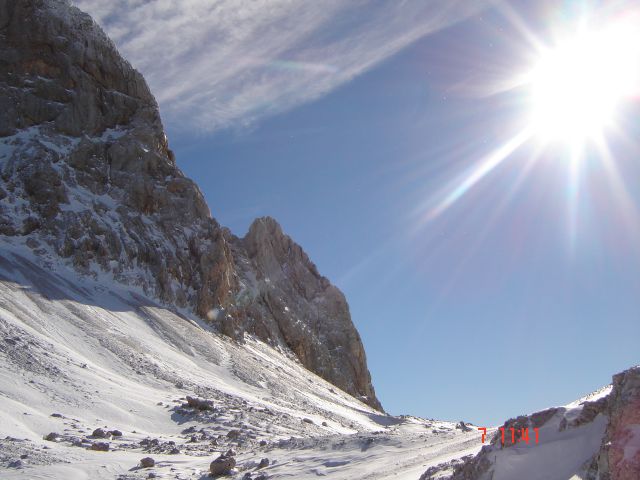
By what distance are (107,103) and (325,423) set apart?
5140 centimetres

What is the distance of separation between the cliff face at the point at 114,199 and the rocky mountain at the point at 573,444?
46.2 meters

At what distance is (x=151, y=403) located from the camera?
27.8 meters

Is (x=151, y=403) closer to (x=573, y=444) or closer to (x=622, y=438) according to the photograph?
(x=573, y=444)

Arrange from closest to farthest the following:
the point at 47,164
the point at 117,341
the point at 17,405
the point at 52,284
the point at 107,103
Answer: the point at 17,405, the point at 117,341, the point at 52,284, the point at 47,164, the point at 107,103

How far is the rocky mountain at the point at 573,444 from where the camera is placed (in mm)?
7500

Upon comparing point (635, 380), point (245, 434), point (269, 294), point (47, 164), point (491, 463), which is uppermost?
point (47, 164)

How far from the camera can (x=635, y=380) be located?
7.99m

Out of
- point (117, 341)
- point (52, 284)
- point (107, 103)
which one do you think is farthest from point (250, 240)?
point (117, 341)

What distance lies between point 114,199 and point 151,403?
3707 cm

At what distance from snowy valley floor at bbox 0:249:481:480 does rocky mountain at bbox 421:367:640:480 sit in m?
3.52

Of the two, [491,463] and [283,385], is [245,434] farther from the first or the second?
[283,385]
